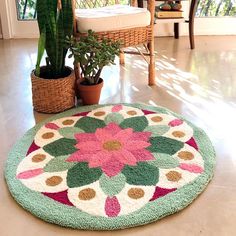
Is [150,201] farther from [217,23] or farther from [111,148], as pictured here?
[217,23]

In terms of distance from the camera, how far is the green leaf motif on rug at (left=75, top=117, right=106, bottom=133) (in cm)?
185

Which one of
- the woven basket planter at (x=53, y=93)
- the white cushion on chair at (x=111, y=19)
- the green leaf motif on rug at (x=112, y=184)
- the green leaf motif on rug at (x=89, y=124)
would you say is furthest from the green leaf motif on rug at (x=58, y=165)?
the white cushion on chair at (x=111, y=19)

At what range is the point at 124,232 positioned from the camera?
1.23m

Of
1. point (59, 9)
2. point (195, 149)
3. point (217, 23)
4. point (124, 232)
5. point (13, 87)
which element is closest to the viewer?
point (124, 232)

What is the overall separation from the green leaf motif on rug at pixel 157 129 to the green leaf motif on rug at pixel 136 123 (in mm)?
36

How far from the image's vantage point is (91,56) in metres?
1.98

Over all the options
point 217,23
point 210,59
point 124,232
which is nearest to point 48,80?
point 124,232

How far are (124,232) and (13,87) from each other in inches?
58.1

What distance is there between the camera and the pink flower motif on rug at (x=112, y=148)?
1564 millimetres

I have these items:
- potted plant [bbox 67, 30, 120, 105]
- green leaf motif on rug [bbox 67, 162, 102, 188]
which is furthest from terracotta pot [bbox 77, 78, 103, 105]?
green leaf motif on rug [bbox 67, 162, 102, 188]

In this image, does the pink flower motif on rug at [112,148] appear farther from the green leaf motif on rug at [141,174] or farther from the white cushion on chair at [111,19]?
the white cushion on chair at [111,19]

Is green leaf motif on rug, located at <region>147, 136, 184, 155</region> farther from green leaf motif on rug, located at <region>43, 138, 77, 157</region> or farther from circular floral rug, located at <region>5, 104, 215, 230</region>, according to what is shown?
green leaf motif on rug, located at <region>43, 138, 77, 157</region>

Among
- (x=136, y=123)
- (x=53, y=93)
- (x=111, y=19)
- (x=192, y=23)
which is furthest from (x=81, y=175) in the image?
(x=192, y=23)

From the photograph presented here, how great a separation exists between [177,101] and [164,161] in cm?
69
